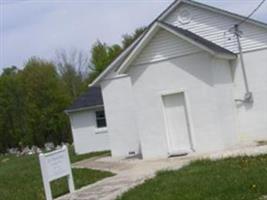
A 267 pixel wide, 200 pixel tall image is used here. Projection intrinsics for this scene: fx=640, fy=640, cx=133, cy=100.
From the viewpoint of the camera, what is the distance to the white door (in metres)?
22.0

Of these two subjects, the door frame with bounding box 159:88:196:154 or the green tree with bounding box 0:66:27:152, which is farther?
the green tree with bounding box 0:66:27:152

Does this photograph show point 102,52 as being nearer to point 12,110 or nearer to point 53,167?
point 12,110

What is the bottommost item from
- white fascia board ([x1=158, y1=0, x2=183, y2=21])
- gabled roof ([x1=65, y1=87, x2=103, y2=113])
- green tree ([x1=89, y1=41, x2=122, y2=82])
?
gabled roof ([x1=65, y1=87, x2=103, y2=113])

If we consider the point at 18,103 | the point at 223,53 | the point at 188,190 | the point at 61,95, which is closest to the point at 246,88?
the point at 223,53

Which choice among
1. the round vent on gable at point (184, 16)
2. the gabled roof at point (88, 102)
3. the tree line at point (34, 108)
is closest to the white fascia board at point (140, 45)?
the round vent on gable at point (184, 16)

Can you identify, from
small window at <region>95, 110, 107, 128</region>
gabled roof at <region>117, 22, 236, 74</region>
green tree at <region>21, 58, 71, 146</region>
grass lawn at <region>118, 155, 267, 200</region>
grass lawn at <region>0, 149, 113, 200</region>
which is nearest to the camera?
grass lawn at <region>118, 155, 267, 200</region>

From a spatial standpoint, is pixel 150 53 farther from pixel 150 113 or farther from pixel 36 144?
pixel 36 144

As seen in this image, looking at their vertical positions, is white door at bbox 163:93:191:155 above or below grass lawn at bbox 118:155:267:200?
above

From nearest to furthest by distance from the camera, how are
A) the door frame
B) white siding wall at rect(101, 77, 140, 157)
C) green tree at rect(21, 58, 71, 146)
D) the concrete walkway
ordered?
the concrete walkway < the door frame < white siding wall at rect(101, 77, 140, 157) < green tree at rect(21, 58, 71, 146)

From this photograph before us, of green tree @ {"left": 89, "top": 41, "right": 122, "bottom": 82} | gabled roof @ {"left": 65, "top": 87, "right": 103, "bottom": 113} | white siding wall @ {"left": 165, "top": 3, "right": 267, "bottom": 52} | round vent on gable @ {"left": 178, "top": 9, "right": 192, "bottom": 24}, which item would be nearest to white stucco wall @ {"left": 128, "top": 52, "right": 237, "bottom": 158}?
white siding wall @ {"left": 165, "top": 3, "right": 267, "bottom": 52}

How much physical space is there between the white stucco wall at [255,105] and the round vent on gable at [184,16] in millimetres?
2838

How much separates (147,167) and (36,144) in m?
31.4

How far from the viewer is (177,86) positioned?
22.0 metres

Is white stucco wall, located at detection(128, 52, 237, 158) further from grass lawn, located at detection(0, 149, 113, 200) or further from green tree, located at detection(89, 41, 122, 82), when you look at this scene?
green tree, located at detection(89, 41, 122, 82)
